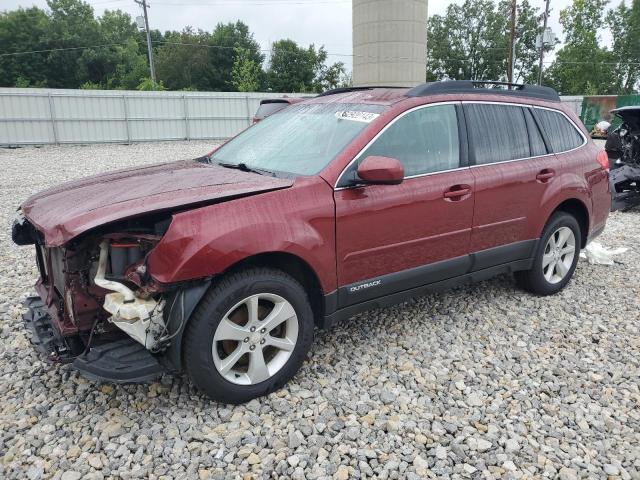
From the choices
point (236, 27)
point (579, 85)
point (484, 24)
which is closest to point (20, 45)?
point (236, 27)

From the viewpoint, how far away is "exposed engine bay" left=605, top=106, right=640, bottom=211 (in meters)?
8.62

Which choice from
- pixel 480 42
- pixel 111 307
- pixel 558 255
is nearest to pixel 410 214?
pixel 111 307

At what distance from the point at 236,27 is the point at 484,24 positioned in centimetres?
3053

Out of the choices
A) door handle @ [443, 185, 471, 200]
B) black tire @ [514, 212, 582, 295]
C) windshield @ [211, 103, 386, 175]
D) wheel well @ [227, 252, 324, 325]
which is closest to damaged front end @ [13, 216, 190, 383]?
wheel well @ [227, 252, 324, 325]

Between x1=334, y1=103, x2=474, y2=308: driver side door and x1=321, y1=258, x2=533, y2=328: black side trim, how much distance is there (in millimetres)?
42

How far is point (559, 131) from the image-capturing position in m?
4.50

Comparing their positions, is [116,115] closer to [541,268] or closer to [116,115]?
[116,115]

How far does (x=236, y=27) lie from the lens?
5869 centimetres

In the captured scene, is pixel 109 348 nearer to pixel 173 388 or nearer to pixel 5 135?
pixel 173 388

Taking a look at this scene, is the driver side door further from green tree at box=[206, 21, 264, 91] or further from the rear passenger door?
green tree at box=[206, 21, 264, 91]

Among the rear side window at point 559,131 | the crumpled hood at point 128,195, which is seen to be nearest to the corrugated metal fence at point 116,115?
the crumpled hood at point 128,195

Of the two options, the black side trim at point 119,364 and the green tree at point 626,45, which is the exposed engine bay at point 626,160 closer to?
the black side trim at point 119,364

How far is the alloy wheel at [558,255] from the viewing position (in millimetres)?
4488

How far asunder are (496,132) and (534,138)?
0.51 m
